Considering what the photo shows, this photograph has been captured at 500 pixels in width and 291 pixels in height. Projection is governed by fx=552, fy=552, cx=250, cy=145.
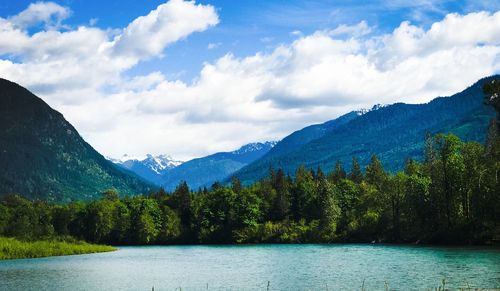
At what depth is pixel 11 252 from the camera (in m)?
110

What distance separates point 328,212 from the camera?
515 ft

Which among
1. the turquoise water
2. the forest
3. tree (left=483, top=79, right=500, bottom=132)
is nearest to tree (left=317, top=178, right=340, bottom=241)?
the forest

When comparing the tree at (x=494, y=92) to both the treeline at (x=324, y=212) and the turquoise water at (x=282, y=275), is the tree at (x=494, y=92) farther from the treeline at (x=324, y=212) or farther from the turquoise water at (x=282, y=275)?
the turquoise water at (x=282, y=275)

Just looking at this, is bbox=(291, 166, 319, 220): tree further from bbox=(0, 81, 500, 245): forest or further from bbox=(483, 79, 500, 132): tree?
bbox=(483, 79, 500, 132): tree

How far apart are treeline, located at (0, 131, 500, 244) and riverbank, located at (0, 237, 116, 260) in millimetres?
9291

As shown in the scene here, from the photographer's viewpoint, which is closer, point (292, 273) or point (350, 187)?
point (292, 273)

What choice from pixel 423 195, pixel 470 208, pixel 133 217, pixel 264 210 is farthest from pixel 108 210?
pixel 470 208

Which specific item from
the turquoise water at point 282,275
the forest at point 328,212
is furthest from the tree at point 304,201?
the turquoise water at point 282,275

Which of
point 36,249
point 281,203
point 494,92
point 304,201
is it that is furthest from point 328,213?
point 36,249

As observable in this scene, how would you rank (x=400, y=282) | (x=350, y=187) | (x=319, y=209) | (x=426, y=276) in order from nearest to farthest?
(x=400, y=282) < (x=426, y=276) < (x=319, y=209) < (x=350, y=187)

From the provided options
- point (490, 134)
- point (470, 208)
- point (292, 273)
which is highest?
point (490, 134)

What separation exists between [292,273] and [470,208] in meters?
60.3

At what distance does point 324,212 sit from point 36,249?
78.2 meters

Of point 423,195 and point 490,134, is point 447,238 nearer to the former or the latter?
point 423,195
